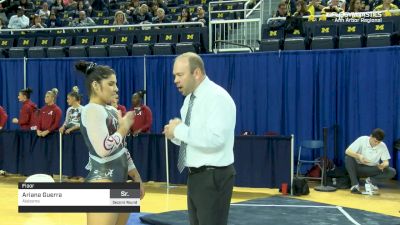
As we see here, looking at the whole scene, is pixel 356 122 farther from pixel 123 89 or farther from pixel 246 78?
pixel 123 89

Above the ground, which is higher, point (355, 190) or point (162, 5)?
point (162, 5)

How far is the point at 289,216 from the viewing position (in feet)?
24.3

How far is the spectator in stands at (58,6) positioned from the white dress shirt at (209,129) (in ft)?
48.2

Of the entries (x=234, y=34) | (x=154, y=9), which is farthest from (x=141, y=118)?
(x=154, y=9)

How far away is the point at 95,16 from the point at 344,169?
933cm

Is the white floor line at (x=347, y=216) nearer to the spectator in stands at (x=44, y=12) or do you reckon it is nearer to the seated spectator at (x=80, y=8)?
the seated spectator at (x=80, y=8)

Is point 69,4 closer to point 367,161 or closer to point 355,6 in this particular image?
point 355,6

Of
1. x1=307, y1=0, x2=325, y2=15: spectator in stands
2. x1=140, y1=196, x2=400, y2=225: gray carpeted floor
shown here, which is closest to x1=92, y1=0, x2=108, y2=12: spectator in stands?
x1=307, y1=0, x2=325, y2=15: spectator in stands

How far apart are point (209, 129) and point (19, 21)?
13845 mm

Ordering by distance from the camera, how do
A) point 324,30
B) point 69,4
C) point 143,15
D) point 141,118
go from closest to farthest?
point 141,118, point 324,30, point 143,15, point 69,4

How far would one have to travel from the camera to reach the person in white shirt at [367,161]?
390 inches

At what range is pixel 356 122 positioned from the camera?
424 inches

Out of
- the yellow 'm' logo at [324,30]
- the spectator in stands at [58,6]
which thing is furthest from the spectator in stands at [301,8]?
the spectator in stands at [58,6]

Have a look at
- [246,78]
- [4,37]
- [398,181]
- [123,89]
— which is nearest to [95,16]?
[4,37]
